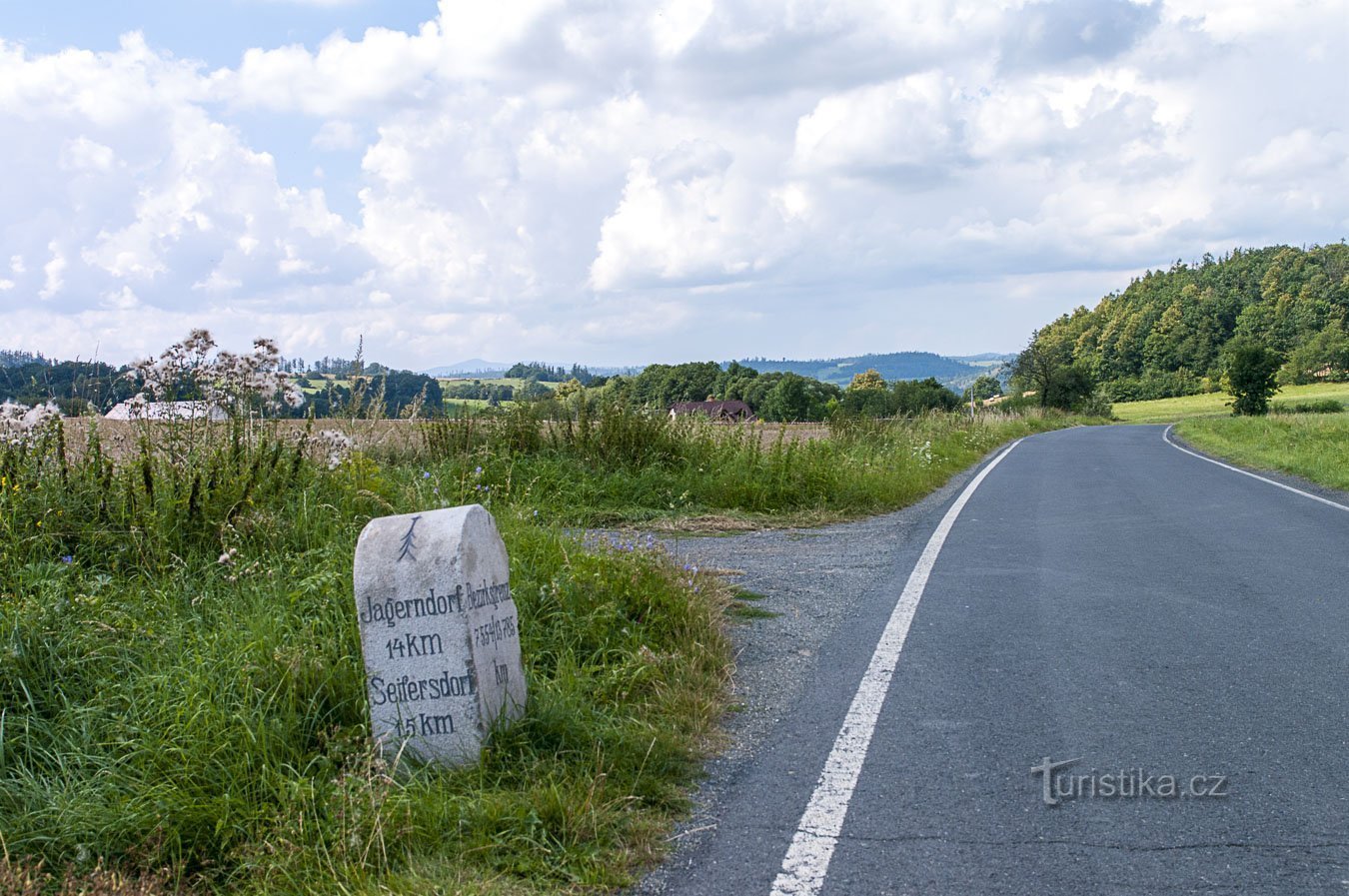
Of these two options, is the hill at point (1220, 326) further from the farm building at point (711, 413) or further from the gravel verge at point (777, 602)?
the gravel verge at point (777, 602)

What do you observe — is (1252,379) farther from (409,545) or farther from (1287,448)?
(409,545)

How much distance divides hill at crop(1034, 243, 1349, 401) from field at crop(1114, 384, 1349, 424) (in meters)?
5.20

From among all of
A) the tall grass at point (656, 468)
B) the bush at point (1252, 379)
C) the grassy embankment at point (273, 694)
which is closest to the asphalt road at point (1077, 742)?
the grassy embankment at point (273, 694)

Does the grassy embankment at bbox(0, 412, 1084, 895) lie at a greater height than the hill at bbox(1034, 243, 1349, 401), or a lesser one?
lesser

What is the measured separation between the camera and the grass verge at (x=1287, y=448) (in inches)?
688

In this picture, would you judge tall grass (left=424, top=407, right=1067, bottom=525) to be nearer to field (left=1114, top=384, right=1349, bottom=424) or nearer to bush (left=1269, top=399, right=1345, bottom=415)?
bush (left=1269, top=399, right=1345, bottom=415)

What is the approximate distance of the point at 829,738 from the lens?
4.36 m

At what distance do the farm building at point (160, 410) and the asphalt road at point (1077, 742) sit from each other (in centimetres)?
456

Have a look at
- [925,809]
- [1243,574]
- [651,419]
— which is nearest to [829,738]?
[925,809]

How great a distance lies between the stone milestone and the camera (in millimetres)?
3918

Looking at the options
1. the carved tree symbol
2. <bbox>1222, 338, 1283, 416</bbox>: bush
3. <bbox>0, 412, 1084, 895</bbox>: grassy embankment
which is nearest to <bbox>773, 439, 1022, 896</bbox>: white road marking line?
<bbox>0, 412, 1084, 895</bbox>: grassy embankment

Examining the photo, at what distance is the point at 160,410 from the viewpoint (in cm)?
697

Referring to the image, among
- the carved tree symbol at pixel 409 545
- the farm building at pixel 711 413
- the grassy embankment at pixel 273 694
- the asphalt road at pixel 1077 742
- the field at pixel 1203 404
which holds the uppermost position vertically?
the farm building at pixel 711 413

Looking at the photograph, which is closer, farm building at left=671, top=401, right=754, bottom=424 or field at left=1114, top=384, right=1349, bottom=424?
farm building at left=671, top=401, right=754, bottom=424
